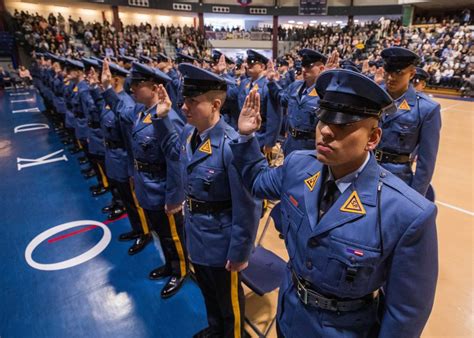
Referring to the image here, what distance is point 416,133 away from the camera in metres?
2.55

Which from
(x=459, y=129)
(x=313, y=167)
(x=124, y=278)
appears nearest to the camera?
(x=313, y=167)

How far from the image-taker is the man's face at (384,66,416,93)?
2.54 metres

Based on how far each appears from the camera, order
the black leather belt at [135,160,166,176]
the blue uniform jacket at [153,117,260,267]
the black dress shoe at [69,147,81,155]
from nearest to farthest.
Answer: the blue uniform jacket at [153,117,260,267], the black leather belt at [135,160,166,176], the black dress shoe at [69,147,81,155]

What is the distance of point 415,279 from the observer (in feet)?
3.44

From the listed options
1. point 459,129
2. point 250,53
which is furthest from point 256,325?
point 459,129

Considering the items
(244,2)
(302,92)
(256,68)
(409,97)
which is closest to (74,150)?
(256,68)

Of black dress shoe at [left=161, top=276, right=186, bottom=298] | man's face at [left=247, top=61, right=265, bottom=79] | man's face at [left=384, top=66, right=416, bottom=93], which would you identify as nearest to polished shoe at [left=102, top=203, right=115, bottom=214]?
black dress shoe at [left=161, top=276, right=186, bottom=298]

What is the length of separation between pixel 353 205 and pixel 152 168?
209 cm

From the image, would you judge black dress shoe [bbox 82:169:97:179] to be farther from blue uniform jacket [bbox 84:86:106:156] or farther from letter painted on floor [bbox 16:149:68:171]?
blue uniform jacket [bbox 84:86:106:156]

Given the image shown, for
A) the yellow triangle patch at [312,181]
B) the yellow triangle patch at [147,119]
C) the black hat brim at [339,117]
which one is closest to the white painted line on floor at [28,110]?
the yellow triangle patch at [147,119]

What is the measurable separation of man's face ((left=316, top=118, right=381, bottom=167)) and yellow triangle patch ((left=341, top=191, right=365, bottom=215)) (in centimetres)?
14

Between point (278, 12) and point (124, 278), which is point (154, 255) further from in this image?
point (278, 12)

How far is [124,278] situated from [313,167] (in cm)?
273

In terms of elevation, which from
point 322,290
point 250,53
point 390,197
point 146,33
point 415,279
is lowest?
point 322,290
